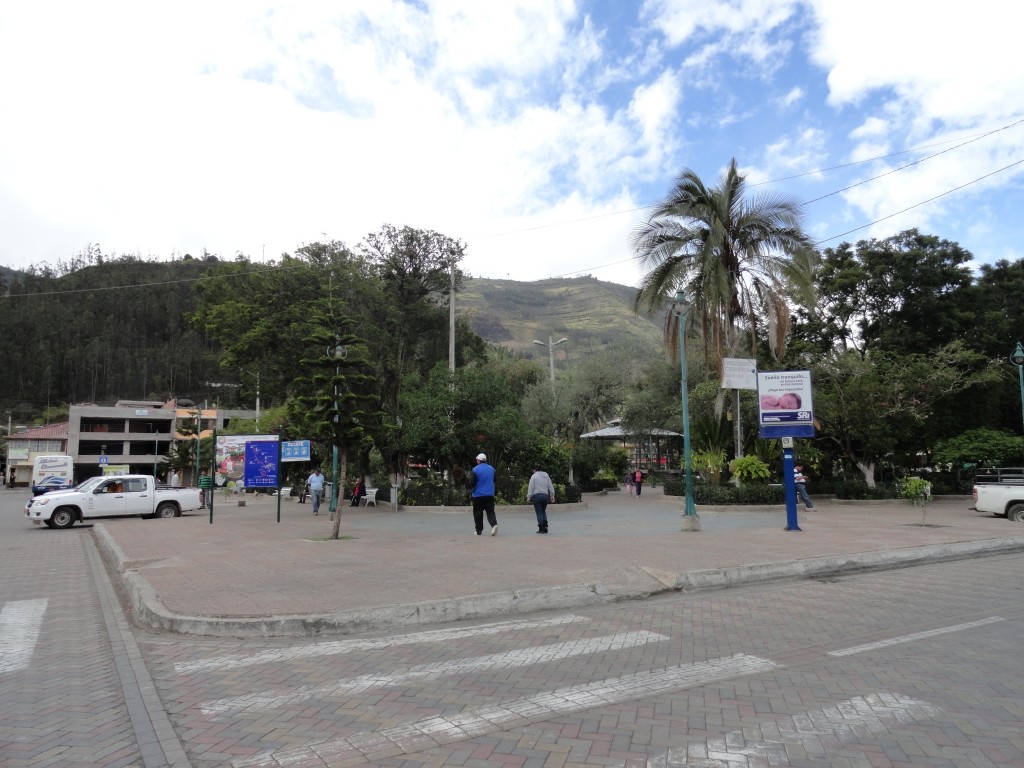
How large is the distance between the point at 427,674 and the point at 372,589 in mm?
3280

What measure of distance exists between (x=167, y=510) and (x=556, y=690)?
24059 mm

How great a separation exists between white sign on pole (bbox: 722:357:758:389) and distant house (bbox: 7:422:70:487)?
80.5 meters

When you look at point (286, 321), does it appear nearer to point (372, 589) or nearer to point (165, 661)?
point (372, 589)

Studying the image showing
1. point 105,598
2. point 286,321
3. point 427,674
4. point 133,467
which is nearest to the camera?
point 427,674

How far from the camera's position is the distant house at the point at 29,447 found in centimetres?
7744

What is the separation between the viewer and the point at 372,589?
8.70 metres

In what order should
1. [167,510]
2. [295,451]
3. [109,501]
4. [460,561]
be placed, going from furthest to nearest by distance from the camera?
[295,451] < [167,510] < [109,501] < [460,561]

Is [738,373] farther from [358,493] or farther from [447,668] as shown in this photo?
[447,668]

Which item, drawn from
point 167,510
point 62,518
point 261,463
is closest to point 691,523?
point 261,463

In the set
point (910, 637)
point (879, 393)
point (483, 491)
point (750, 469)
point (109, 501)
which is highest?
point (879, 393)

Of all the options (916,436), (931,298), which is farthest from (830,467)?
(931,298)

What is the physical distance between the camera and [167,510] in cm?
2536

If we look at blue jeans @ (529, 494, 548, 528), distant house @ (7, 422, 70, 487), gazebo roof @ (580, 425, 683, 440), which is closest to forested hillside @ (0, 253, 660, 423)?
distant house @ (7, 422, 70, 487)

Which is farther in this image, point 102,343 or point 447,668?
point 102,343
